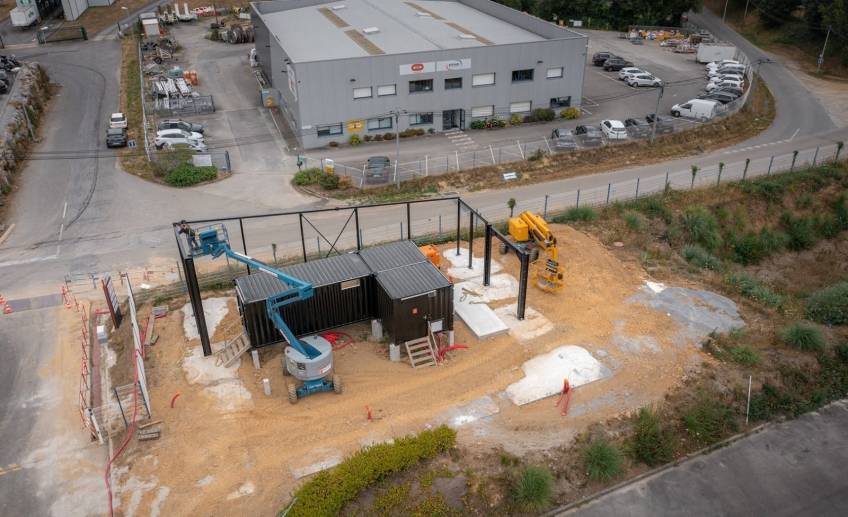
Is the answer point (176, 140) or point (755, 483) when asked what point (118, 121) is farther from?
point (755, 483)

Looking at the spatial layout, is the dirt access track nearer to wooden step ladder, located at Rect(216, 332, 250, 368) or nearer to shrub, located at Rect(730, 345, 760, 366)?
wooden step ladder, located at Rect(216, 332, 250, 368)

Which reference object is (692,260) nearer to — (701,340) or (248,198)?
(701,340)

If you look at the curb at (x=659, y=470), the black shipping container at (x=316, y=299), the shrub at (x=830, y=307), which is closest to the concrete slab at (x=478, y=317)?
the black shipping container at (x=316, y=299)

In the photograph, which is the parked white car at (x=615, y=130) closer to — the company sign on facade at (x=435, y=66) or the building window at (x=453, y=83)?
the company sign on facade at (x=435, y=66)

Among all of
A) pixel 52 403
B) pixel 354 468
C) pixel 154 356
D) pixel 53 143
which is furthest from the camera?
pixel 53 143

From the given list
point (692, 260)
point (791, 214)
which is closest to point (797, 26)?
point (791, 214)

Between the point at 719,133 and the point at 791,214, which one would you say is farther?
the point at 719,133
